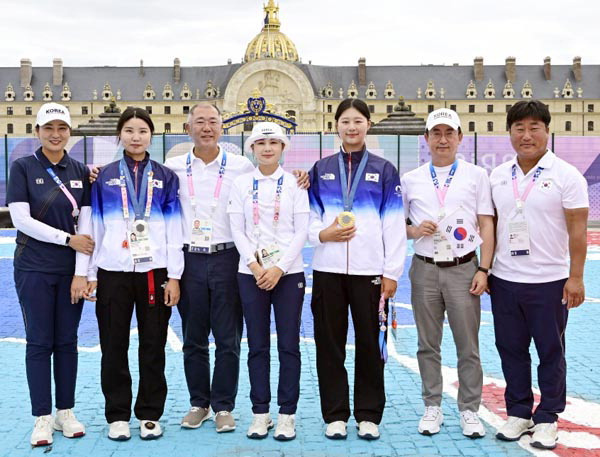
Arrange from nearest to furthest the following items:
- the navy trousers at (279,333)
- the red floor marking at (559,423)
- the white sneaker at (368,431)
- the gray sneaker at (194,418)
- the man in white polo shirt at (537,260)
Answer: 1. the red floor marking at (559,423)
2. the man in white polo shirt at (537,260)
3. the white sneaker at (368,431)
4. the navy trousers at (279,333)
5. the gray sneaker at (194,418)

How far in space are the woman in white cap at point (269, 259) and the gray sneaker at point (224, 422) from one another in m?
0.14

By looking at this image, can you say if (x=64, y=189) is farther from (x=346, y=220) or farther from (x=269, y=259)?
(x=346, y=220)

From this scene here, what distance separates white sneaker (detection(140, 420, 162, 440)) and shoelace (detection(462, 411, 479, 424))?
1.83m

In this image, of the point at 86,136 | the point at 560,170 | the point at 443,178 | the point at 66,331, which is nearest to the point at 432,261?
the point at 443,178

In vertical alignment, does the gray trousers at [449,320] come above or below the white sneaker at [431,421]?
above

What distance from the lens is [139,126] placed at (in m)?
4.21

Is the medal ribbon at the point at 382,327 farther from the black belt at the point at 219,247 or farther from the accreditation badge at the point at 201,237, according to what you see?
the accreditation badge at the point at 201,237

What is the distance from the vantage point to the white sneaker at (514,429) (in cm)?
404

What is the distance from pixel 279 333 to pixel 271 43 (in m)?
74.6

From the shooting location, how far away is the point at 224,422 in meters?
4.20

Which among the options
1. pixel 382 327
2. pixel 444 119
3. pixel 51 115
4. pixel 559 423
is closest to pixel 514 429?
pixel 559 423

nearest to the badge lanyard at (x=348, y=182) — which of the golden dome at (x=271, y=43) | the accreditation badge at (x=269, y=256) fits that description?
the accreditation badge at (x=269, y=256)

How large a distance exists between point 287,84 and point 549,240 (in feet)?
230

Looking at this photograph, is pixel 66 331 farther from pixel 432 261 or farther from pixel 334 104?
pixel 334 104
